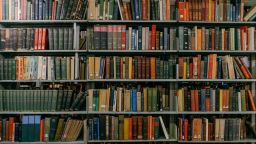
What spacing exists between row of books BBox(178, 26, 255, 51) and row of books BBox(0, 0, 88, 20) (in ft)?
3.89

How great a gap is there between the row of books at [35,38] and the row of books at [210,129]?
1.58m

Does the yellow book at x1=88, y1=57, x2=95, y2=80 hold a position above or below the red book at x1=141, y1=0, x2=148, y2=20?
below

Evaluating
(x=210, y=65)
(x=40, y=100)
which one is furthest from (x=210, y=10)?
(x=40, y=100)

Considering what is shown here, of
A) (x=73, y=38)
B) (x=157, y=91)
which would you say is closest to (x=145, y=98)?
(x=157, y=91)

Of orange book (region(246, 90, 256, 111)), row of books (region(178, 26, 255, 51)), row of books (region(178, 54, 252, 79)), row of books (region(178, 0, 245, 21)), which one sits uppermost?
row of books (region(178, 0, 245, 21))

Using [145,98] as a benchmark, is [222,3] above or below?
above

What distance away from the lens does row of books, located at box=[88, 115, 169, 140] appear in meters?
3.23

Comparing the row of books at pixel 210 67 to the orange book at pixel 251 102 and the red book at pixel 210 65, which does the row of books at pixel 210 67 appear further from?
the orange book at pixel 251 102

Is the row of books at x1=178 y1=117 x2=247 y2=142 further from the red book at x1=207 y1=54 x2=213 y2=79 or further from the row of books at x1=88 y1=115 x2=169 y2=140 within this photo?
the red book at x1=207 y1=54 x2=213 y2=79

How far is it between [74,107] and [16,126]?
66 centimetres

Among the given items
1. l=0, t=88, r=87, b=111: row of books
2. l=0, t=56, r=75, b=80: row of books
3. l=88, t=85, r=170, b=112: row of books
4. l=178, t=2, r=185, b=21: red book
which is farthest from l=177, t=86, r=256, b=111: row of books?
l=0, t=56, r=75, b=80: row of books

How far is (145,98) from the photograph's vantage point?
327 centimetres

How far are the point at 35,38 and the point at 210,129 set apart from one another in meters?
2.22

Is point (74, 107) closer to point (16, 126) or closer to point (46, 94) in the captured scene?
point (46, 94)
